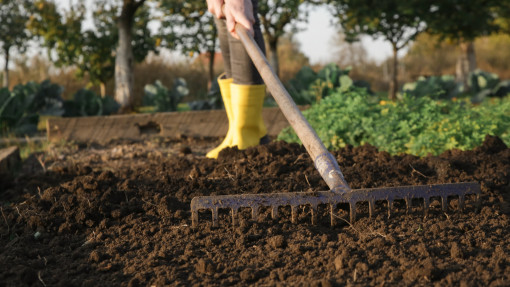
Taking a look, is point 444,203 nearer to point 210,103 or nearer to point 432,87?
point 210,103

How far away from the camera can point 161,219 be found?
2297mm

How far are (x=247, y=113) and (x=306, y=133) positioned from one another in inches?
51.0

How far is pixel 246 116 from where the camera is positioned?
3568 mm

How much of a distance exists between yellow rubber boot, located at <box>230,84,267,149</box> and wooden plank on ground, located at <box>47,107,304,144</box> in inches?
78.5

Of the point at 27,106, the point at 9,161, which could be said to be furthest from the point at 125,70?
the point at 9,161

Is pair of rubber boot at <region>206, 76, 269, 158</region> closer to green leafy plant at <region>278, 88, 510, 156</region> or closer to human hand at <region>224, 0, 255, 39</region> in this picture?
human hand at <region>224, 0, 255, 39</region>

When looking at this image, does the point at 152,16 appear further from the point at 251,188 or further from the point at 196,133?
the point at 251,188

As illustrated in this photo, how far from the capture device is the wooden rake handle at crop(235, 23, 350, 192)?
2.12m

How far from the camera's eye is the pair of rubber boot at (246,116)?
3533mm

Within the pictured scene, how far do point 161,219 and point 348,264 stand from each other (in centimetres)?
89

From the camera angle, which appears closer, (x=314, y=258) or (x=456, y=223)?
(x=314, y=258)

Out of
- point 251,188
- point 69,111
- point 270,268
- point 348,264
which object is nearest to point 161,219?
point 251,188

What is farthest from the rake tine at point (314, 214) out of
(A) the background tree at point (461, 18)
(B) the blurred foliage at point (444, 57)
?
(B) the blurred foliage at point (444, 57)

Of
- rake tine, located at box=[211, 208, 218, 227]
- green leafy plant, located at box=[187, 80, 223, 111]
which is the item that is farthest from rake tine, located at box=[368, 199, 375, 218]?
green leafy plant, located at box=[187, 80, 223, 111]
